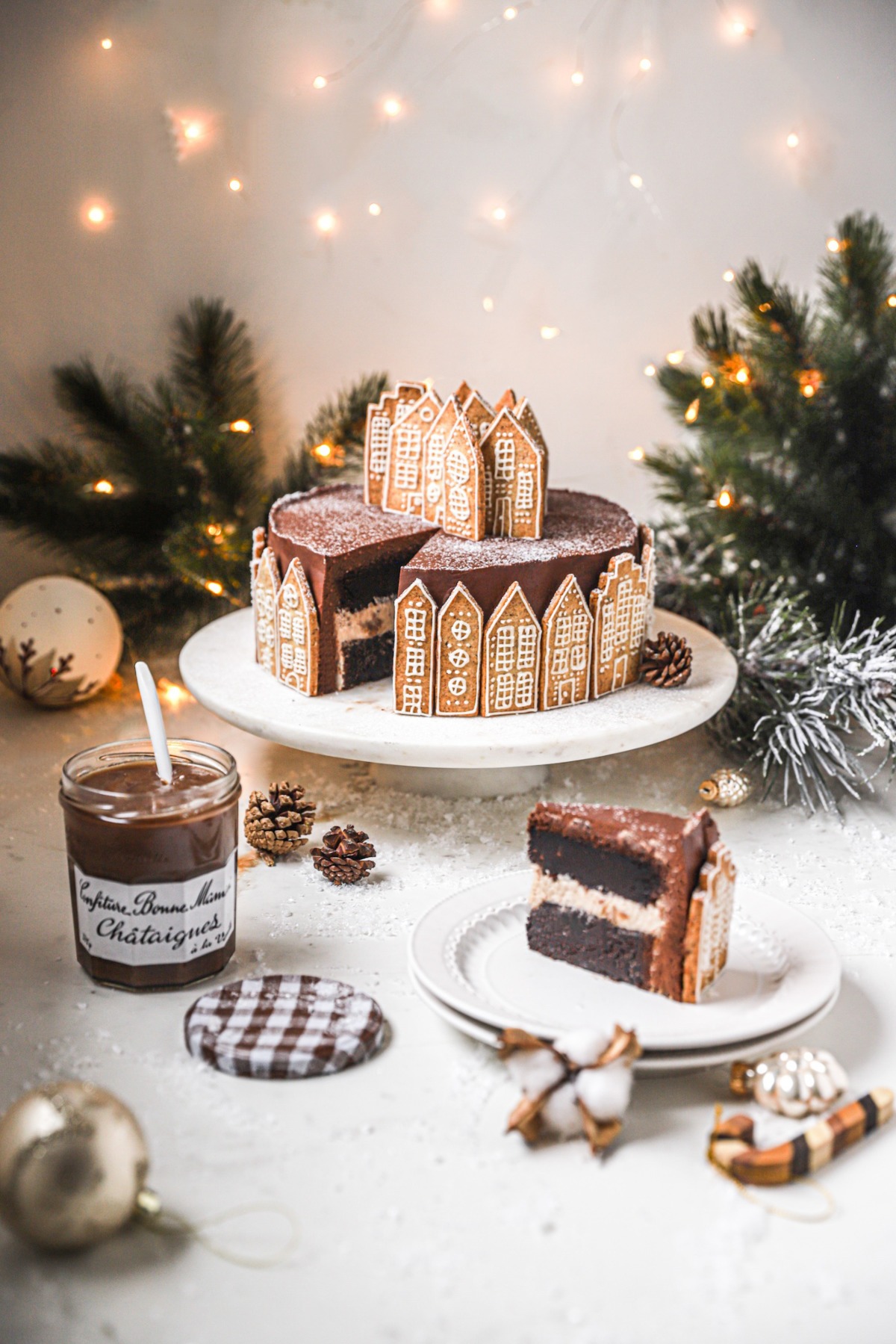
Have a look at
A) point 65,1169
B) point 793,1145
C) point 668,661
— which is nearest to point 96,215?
point 668,661

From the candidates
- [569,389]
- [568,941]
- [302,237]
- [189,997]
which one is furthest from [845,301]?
[189,997]

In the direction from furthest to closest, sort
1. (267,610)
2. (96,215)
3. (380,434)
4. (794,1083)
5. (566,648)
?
(96,215), (380,434), (267,610), (566,648), (794,1083)

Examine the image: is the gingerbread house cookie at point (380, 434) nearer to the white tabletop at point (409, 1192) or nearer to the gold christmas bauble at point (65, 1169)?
the white tabletop at point (409, 1192)

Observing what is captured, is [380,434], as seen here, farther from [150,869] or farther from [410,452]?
[150,869]

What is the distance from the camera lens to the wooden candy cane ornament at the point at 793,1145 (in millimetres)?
784

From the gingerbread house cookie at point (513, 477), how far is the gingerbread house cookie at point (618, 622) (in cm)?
11

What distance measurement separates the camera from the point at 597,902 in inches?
37.3

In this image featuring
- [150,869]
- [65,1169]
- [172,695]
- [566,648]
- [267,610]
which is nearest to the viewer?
[65,1169]

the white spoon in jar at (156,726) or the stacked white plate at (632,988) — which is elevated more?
the white spoon in jar at (156,726)

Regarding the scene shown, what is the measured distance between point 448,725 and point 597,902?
372mm

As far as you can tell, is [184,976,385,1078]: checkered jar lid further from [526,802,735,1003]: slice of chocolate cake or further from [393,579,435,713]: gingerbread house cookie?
[393,579,435,713]: gingerbread house cookie

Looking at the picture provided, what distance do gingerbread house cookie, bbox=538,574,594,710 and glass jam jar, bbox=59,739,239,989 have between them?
417 millimetres

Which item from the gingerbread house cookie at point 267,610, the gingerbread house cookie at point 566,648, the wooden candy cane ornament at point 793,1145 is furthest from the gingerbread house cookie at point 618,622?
the wooden candy cane ornament at point 793,1145

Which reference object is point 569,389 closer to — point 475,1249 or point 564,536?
point 564,536
